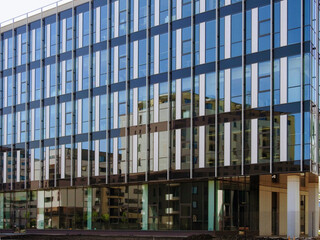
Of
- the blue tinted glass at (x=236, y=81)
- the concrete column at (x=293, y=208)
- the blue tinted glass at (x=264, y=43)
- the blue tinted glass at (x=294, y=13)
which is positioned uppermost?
the blue tinted glass at (x=294, y=13)

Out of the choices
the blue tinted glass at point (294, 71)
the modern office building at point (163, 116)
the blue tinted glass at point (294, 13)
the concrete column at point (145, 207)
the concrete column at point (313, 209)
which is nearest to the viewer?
the blue tinted glass at point (294, 71)

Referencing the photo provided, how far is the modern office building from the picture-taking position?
39.8 metres

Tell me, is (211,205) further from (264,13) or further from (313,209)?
(264,13)

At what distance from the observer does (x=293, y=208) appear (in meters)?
39.6

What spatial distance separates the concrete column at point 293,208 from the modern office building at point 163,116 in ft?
0.24

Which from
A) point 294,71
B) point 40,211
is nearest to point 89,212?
point 40,211

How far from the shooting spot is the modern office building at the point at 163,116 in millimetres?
39750

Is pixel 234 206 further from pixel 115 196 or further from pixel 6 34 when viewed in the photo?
pixel 6 34

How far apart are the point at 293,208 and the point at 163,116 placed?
13212mm

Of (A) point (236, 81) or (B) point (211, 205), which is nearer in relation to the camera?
(A) point (236, 81)

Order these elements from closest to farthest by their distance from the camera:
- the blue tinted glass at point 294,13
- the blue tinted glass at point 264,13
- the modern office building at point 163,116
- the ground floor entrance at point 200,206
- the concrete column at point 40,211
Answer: the blue tinted glass at point 294,13
the modern office building at point 163,116
the blue tinted glass at point 264,13
the ground floor entrance at point 200,206
the concrete column at point 40,211

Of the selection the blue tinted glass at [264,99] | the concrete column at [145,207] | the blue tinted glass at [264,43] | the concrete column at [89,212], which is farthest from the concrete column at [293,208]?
the concrete column at [89,212]

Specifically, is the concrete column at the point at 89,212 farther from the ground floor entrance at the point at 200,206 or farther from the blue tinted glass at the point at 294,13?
the blue tinted glass at the point at 294,13

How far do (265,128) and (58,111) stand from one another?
24504 mm
